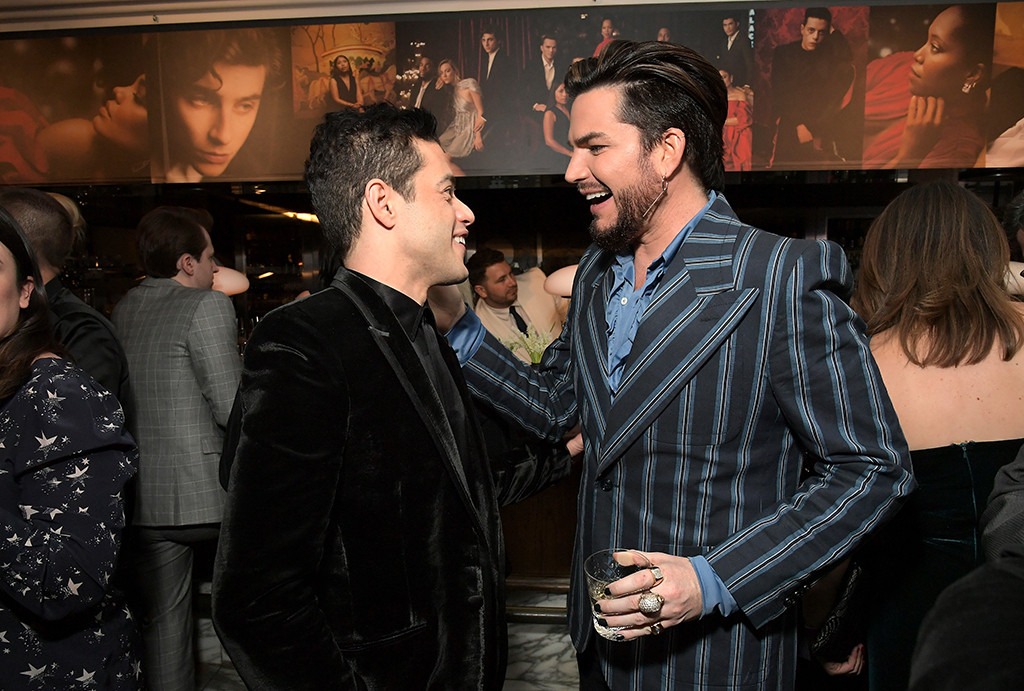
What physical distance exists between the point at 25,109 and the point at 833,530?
161 inches

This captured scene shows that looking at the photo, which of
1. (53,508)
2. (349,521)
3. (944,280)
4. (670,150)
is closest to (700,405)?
(670,150)

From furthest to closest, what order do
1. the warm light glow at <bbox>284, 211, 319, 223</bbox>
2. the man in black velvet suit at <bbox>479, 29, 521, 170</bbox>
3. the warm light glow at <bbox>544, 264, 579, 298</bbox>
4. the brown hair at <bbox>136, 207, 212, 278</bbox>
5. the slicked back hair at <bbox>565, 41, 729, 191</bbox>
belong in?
the warm light glow at <bbox>284, 211, 319, 223</bbox>, the man in black velvet suit at <bbox>479, 29, 521, 170</bbox>, the brown hair at <bbox>136, 207, 212, 278</bbox>, the warm light glow at <bbox>544, 264, 579, 298</bbox>, the slicked back hair at <bbox>565, 41, 729, 191</bbox>

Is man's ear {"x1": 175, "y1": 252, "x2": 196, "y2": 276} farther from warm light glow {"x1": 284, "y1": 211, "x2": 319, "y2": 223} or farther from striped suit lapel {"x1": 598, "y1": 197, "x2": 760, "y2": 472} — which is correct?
striped suit lapel {"x1": 598, "y1": 197, "x2": 760, "y2": 472}

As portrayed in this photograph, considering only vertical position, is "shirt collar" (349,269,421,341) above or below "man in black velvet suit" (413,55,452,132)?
below

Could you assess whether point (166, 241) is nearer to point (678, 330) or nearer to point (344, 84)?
point (344, 84)

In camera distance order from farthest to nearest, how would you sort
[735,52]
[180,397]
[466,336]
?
1. [735,52]
2. [180,397]
3. [466,336]

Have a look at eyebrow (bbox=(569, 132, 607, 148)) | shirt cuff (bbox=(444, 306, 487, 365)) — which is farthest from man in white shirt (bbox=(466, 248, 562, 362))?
eyebrow (bbox=(569, 132, 607, 148))

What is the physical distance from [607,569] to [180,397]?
2.02 meters

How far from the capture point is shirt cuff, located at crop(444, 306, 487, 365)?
1.58 meters

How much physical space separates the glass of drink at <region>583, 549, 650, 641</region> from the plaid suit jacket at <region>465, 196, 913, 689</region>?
0.14m

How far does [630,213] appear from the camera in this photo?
138 centimetres

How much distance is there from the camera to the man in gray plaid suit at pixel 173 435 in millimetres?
2537

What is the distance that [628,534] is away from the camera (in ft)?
4.25

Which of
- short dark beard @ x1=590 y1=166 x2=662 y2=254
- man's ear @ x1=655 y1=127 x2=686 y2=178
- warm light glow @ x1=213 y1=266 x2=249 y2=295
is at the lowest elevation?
warm light glow @ x1=213 y1=266 x2=249 y2=295
